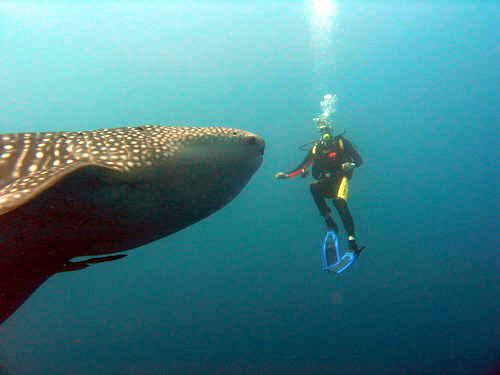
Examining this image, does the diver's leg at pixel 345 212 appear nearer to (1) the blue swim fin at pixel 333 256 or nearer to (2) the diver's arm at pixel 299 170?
(1) the blue swim fin at pixel 333 256

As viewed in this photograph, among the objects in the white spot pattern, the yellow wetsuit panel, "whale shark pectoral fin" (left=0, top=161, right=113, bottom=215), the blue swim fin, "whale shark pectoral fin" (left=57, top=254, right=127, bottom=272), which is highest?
the yellow wetsuit panel

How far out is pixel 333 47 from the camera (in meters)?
66.2

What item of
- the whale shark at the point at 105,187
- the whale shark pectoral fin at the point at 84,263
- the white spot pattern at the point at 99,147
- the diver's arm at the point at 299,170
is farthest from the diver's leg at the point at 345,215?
the whale shark pectoral fin at the point at 84,263

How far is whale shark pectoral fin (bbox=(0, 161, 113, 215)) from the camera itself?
1788mm

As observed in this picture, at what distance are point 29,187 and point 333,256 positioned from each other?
8.35 metres

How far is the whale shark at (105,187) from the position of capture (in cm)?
222

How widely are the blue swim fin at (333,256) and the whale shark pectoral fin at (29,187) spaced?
24.7 feet

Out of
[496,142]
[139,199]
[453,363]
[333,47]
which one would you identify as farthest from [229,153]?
[496,142]

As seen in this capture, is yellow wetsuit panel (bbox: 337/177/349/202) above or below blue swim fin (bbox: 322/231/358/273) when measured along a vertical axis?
above

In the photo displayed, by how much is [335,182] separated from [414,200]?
91.5 m

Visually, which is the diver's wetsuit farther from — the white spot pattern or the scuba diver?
the white spot pattern

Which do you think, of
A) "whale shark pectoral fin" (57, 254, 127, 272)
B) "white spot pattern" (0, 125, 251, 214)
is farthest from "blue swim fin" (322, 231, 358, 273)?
"whale shark pectoral fin" (57, 254, 127, 272)

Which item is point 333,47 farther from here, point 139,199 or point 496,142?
point 139,199

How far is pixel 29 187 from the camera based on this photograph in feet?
6.39
